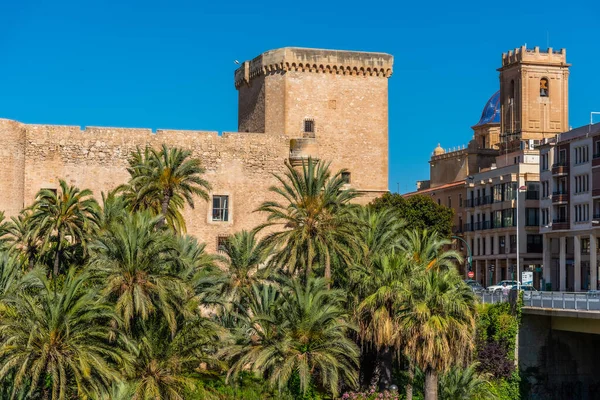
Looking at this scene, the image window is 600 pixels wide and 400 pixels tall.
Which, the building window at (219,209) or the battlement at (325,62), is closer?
the building window at (219,209)

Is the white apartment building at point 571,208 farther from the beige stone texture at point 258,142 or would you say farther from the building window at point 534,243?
the beige stone texture at point 258,142

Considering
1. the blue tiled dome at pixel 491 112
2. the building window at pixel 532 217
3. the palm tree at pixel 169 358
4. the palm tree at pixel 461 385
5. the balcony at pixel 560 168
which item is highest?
the blue tiled dome at pixel 491 112

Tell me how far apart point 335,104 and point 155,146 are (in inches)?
318

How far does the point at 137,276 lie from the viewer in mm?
32000

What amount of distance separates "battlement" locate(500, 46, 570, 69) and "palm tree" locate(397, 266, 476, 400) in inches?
2595

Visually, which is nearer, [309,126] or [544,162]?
[309,126]

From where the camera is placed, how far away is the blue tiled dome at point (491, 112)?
107 m

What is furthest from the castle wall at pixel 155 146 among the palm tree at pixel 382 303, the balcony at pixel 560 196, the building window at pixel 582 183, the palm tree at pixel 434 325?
the balcony at pixel 560 196

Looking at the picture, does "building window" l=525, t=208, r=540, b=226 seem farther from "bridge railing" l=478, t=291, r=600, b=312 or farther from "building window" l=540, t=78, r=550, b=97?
"bridge railing" l=478, t=291, r=600, b=312

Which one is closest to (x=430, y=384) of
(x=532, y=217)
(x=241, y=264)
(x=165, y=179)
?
(x=241, y=264)

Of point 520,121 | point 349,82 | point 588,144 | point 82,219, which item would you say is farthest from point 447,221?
point 82,219

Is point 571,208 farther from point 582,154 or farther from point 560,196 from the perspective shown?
point 582,154

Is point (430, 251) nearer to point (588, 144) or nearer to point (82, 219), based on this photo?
point (82, 219)

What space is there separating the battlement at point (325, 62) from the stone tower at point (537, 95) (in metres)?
48.4
